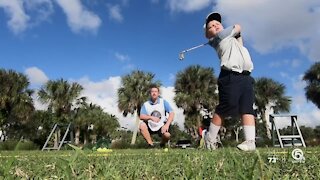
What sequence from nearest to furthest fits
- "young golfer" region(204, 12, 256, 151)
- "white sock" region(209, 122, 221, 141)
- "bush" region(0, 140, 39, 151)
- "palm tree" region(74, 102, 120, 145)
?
"bush" region(0, 140, 39, 151)
"young golfer" region(204, 12, 256, 151)
"white sock" region(209, 122, 221, 141)
"palm tree" region(74, 102, 120, 145)

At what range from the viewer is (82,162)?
1615mm

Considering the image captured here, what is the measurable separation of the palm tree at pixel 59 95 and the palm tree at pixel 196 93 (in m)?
12.6

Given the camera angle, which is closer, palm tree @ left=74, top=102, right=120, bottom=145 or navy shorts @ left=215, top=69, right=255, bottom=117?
navy shorts @ left=215, top=69, right=255, bottom=117

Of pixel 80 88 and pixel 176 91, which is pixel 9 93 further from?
pixel 176 91

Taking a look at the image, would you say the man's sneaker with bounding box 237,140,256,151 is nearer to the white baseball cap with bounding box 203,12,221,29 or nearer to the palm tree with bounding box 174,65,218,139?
the white baseball cap with bounding box 203,12,221,29

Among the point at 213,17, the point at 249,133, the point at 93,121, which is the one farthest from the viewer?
the point at 93,121

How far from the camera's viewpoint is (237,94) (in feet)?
17.9

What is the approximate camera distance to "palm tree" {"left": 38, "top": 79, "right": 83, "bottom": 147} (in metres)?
49.8

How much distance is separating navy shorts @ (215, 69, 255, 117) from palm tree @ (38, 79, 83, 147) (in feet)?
150

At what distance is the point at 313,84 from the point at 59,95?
97.7ft

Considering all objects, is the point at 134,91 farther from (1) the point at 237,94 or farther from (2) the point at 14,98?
(1) the point at 237,94

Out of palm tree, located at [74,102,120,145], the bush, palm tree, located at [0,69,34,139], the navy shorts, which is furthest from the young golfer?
palm tree, located at [74,102,120,145]

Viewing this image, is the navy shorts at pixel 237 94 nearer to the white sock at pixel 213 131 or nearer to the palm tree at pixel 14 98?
the white sock at pixel 213 131

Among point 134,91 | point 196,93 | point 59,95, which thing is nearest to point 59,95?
point 59,95
